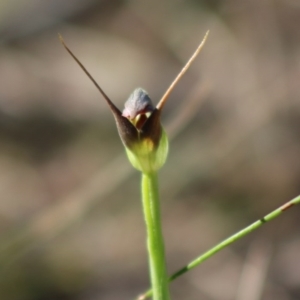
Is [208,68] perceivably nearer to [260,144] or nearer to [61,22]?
[260,144]

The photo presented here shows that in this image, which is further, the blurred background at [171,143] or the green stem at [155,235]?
the blurred background at [171,143]

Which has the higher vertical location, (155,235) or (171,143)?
(171,143)

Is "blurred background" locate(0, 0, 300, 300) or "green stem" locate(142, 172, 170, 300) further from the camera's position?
"blurred background" locate(0, 0, 300, 300)

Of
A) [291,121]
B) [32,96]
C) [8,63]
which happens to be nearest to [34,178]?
[32,96]

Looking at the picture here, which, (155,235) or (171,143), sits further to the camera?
(171,143)
